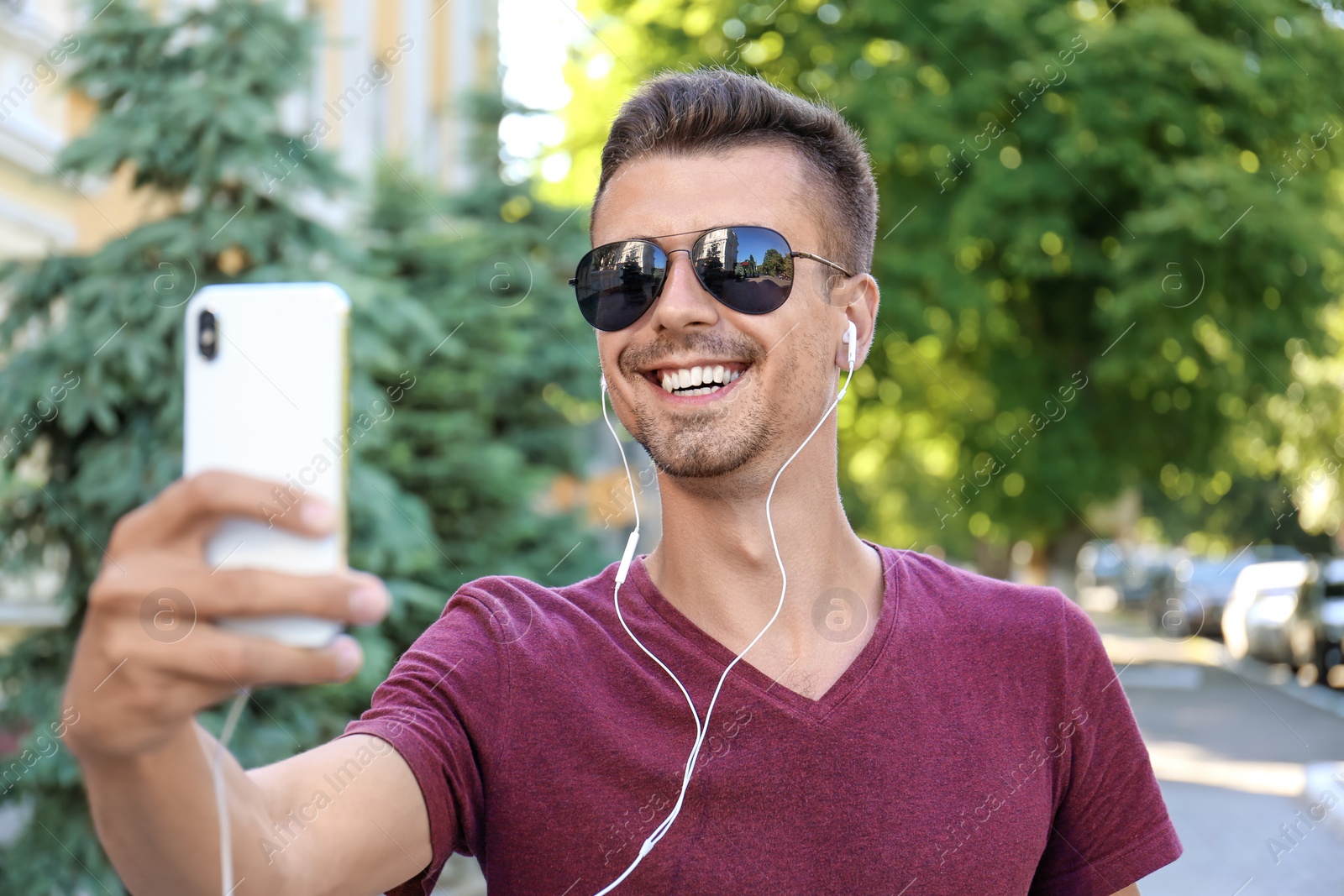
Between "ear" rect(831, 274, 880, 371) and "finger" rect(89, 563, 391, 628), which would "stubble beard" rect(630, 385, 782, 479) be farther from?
"finger" rect(89, 563, 391, 628)

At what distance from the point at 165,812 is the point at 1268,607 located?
75.2ft

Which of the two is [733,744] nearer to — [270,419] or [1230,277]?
[270,419]

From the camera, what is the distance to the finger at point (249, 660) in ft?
3.28

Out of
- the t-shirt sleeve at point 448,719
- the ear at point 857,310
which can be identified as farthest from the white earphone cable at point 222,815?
the ear at point 857,310

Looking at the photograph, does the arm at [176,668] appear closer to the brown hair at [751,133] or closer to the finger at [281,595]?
the finger at [281,595]

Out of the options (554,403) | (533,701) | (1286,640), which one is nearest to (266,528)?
(533,701)

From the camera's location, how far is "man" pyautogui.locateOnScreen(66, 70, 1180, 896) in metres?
1.84

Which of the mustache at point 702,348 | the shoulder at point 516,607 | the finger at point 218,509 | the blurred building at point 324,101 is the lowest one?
the blurred building at point 324,101

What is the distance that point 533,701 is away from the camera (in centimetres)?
195

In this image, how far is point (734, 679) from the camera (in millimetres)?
2020

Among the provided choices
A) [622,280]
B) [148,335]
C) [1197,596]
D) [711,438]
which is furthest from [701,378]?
[1197,596]

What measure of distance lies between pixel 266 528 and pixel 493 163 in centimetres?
1185

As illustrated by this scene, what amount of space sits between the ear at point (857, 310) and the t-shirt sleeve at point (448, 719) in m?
0.86

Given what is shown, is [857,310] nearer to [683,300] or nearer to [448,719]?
[683,300]
